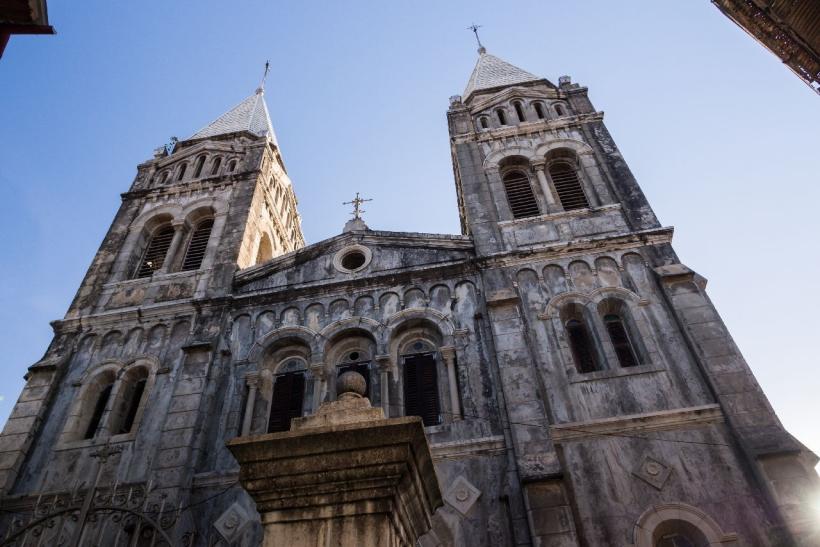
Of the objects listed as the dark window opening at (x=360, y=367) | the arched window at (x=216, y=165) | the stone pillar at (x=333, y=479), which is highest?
the arched window at (x=216, y=165)

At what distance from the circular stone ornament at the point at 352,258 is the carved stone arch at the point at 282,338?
2.31 meters

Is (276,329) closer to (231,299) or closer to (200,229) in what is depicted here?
(231,299)

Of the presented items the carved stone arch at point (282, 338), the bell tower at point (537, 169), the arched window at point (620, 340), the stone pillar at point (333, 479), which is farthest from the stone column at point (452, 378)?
the stone pillar at point (333, 479)

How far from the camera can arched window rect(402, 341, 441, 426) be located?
1259cm

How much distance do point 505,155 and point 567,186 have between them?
2.38 meters

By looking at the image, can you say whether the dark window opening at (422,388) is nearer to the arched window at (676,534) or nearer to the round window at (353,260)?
the round window at (353,260)

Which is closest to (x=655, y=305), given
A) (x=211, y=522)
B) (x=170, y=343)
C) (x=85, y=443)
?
(x=211, y=522)

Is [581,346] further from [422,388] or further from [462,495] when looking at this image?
→ [462,495]

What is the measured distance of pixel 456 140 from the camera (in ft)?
63.6

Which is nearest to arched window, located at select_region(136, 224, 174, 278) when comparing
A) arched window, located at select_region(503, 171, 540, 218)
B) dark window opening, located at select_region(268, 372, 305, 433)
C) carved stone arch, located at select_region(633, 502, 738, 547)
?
dark window opening, located at select_region(268, 372, 305, 433)

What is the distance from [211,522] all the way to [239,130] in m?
17.1

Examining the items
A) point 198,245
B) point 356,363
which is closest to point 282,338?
point 356,363

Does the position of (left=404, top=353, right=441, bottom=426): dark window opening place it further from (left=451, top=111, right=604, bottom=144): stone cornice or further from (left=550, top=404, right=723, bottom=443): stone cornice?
(left=451, top=111, right=604, bottom=144): stone cornice

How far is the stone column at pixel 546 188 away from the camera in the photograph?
16.5 m
